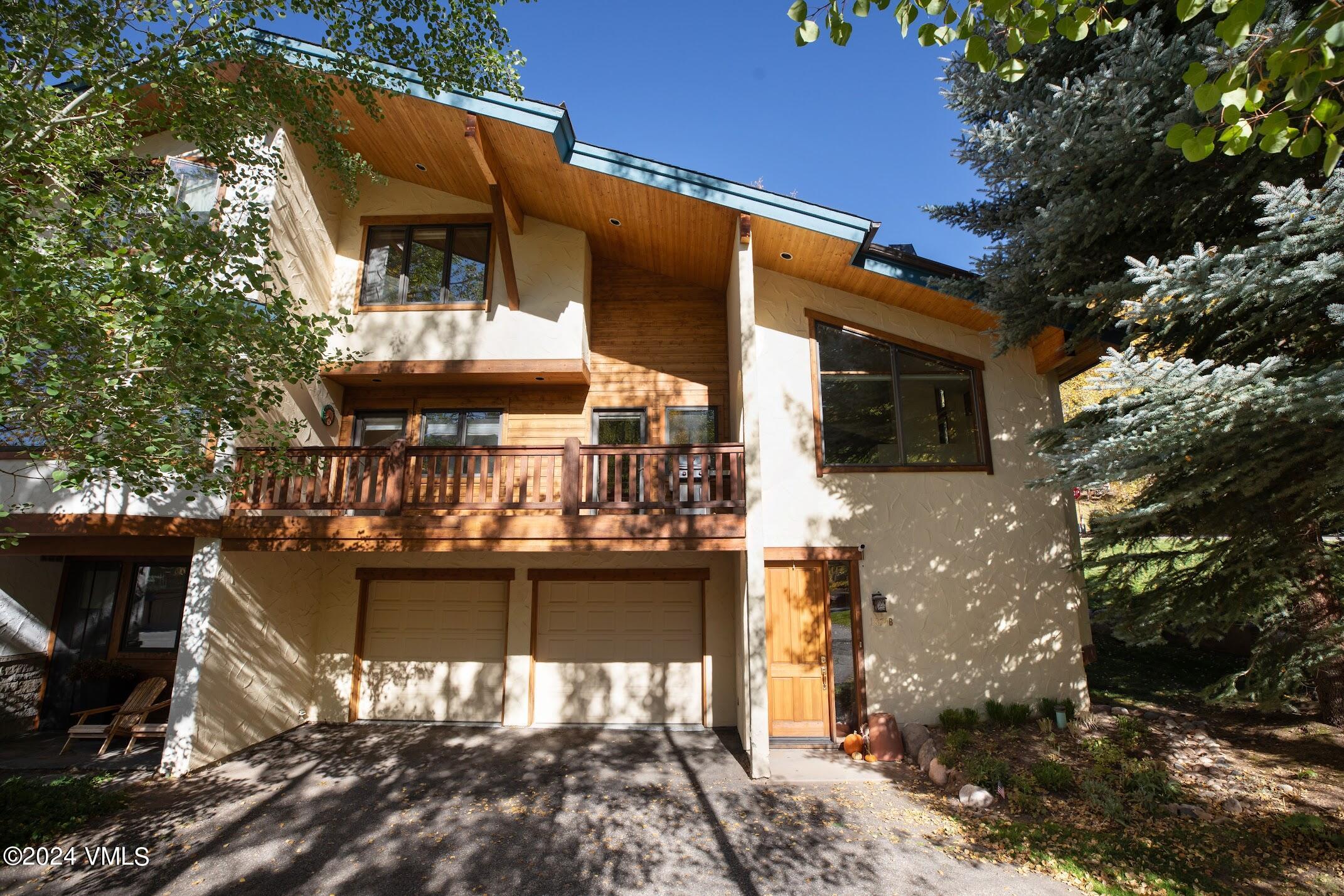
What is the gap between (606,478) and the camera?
23.6ft

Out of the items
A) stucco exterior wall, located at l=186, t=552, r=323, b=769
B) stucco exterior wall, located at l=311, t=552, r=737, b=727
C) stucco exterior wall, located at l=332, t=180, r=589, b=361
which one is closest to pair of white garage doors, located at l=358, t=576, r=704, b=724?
stucco exterior wall, located at l=311, t=552, r=737, b=727

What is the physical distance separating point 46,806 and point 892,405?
32.1ft

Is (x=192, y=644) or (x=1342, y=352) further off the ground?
(x=1342, y=352)

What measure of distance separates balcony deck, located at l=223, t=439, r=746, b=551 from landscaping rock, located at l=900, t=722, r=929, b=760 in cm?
299

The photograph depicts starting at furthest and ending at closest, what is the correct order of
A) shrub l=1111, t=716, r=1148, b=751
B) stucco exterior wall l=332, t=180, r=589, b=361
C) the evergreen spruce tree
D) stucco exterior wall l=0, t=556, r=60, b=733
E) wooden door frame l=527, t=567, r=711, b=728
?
stucco exterior wall l=332, t=180, r=589, b=361, wooden door frame l=527, t=567, r=711, b=728, stucco exterior wall l=0, t=556, r=60, b=733, shrub l=1111, t=716, r=1148, b=751, the evergreen spruce tree

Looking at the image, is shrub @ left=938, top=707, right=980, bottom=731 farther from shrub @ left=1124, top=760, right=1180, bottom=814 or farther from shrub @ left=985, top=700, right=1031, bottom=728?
shrub @ left=1124, top=760, right=1180, bottom=814

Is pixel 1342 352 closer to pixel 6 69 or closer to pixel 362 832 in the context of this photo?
pixel 362 832

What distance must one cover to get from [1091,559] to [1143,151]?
12.4 ft

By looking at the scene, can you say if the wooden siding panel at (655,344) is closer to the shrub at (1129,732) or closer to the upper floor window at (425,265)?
the upper floor window at (425,265)

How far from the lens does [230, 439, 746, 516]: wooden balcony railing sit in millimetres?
7113

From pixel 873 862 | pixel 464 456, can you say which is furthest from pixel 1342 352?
pixel 464 456

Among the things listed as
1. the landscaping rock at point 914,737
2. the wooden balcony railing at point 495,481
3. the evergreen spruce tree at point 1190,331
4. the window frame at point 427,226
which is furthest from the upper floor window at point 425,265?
the landscaping rock at point 914,737

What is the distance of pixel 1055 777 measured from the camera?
19.0 ft

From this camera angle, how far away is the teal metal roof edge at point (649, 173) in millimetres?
7484
